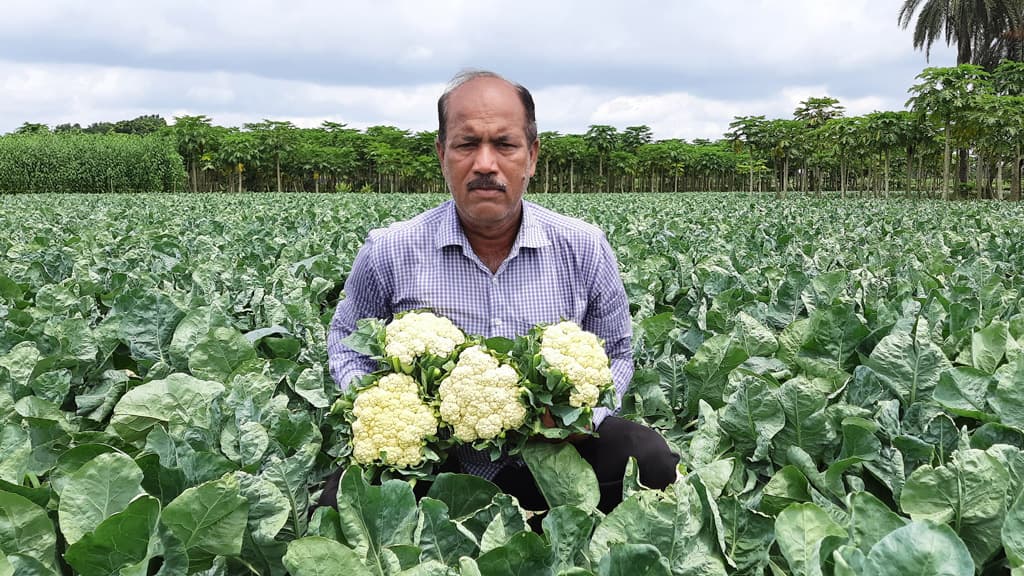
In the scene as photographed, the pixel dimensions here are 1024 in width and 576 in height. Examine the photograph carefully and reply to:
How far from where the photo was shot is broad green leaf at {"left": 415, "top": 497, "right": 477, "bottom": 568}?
1.58 metres

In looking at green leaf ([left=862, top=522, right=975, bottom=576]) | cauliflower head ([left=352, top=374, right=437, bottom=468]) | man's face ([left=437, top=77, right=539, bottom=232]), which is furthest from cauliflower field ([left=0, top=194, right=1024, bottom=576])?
man's face ([left=437, top=77, right=539, bottom=232])

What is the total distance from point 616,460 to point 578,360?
47cm

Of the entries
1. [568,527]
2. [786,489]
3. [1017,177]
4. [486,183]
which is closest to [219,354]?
[486,183]

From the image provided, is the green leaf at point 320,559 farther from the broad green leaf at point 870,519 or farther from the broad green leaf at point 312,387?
the broad green leaf at point 312,387

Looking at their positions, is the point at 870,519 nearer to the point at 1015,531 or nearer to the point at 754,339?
the point at 1015,531

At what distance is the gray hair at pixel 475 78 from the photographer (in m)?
2.29

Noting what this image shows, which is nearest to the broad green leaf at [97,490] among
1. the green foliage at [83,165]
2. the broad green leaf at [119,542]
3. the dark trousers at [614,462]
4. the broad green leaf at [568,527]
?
the broad green leaf at [119,542]

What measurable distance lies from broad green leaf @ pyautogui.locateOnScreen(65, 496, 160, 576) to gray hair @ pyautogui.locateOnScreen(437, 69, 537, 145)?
4.63ft

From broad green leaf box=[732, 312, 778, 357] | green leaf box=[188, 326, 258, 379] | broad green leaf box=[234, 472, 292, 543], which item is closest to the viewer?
broad green leaf box=[234, 472, 292, 543]

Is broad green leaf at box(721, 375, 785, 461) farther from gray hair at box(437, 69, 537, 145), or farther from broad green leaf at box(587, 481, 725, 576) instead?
gray hair at box(437, 69, 537, 145)

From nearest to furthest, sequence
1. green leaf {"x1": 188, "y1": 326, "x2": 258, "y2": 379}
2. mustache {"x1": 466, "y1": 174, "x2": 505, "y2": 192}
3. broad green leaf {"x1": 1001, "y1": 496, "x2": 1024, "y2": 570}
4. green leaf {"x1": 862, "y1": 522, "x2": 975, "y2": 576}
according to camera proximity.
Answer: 1. green leaf {"x1": 862, "y1": 522, "x2": 975, "y2": 576}
2. broad green leaf {"x1": 1001, "y1": 496, "x2": 1024, "y2": 570}
3. mustache {"x1": 466, "y1": 174, "x2": 505, "y2": 192}
4. green leaf {"x1": 188, "y1": 326, "x2": 258, "y2": 379}

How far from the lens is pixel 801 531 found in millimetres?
1434

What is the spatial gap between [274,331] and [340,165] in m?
69.5

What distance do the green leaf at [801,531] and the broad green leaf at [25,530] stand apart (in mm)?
1451
